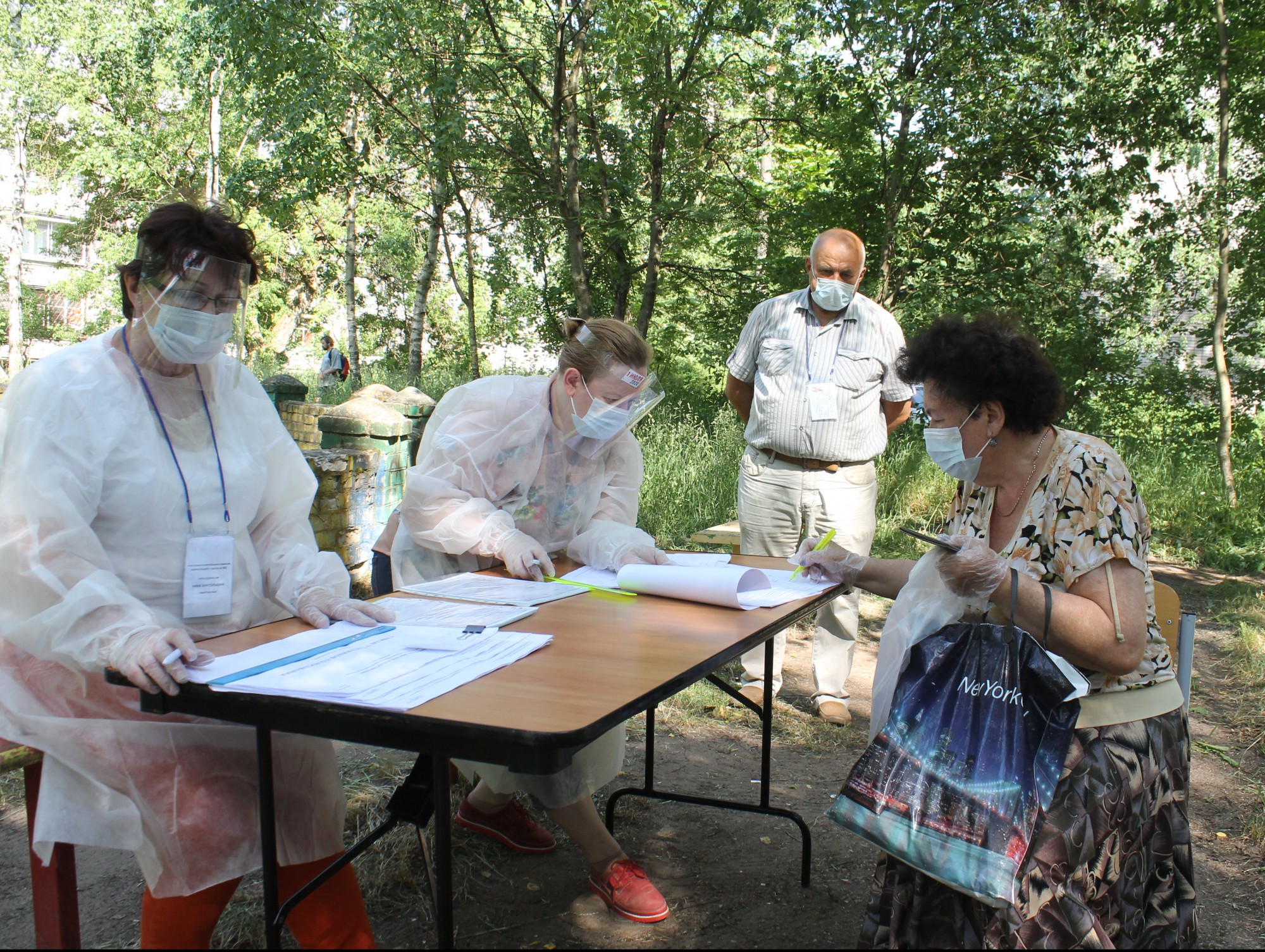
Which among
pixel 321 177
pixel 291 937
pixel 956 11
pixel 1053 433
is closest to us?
pixel 1053 433

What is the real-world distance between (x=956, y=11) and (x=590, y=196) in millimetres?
3800

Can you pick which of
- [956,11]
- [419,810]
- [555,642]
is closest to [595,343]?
[555,642]

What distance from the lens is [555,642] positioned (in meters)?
1.69

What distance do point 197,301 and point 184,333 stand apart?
0.23 ft

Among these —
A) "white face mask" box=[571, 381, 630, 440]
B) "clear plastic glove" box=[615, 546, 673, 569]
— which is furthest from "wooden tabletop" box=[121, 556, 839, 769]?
"white face mask" box=[571, 381, 630, 440]

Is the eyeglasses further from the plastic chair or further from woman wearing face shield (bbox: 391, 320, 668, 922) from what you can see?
the plastic chair

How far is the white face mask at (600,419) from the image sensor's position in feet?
8.26

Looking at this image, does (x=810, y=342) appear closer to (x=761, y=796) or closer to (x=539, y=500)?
(x=539, y=500)

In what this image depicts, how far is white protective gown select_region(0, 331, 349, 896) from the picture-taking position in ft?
5.30

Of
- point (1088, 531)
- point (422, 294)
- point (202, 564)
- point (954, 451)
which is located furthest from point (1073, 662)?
point (422, 294)

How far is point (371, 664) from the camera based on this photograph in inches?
57.8

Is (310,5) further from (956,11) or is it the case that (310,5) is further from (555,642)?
(555,642)

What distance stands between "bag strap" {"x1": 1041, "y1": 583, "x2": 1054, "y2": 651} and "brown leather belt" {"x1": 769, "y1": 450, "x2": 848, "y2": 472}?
205 centimetres

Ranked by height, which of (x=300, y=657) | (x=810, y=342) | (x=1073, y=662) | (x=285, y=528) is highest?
(x=810, y=342)
